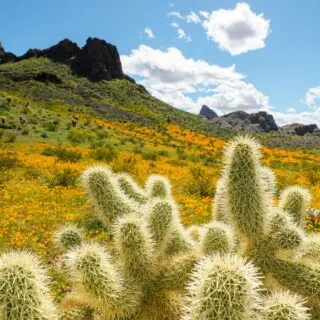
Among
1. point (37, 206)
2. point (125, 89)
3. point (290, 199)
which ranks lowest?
point (37, 206)

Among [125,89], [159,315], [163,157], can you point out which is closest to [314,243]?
[159,315]

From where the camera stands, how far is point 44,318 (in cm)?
201

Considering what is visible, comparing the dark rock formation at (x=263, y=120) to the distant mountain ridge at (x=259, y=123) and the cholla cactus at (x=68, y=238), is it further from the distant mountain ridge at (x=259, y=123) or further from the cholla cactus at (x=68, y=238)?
the cholla cactus at (x=68, y=238)

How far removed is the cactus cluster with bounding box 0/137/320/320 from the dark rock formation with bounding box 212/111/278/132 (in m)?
116

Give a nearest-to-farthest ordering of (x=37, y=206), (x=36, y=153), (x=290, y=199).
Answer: (x=290, y=199), (x=37, y=206), (x=36, y=153)

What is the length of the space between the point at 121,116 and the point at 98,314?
51.3 metres

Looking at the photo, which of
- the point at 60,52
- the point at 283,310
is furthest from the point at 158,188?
the point at 60,52

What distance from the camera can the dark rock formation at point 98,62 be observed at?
86.3 metres

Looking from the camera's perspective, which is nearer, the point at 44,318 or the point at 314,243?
the point at 44,318

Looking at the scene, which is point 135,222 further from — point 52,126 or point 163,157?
point 52,126

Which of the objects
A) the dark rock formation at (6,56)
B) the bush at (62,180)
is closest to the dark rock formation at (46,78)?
the dark rock formation at (6,56)

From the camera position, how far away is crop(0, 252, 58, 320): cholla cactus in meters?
1.91

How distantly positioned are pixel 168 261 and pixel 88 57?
90.7 m

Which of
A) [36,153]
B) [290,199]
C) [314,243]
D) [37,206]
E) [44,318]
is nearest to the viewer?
[44,318]
